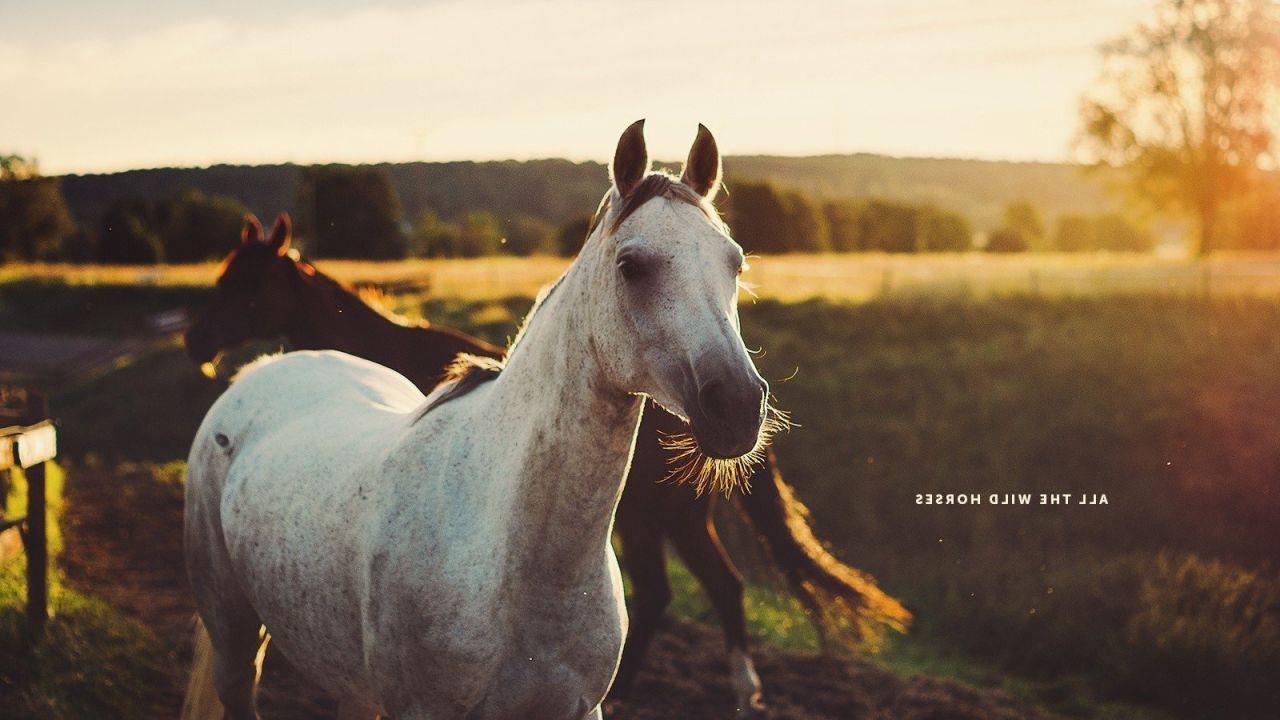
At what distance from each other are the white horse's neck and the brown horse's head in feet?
14.7

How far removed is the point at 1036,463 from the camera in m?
11.2

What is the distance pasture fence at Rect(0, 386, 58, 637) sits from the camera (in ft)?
17.1

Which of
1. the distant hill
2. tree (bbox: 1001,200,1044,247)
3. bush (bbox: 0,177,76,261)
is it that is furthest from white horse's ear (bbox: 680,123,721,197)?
the distant hill

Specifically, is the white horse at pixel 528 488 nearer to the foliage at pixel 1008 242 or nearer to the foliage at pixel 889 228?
the foliage at pixel 889 228

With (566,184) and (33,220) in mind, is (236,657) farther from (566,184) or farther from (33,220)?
(566,184)

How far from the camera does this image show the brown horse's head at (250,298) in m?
6.32

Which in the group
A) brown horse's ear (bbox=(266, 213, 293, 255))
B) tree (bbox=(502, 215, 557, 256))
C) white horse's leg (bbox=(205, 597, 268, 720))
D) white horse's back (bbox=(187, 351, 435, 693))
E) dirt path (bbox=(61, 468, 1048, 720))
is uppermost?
tree (bbox=(502, 215, 557, 256))

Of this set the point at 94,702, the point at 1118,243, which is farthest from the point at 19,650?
the point at 1118,243

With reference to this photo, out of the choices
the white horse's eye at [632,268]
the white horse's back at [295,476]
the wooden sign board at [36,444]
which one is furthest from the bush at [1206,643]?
the wooden sign board at [36,444]

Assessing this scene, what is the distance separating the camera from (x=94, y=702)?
465 centimetres

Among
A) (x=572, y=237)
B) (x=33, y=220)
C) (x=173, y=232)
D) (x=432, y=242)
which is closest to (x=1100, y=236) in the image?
(x=572, y=237)

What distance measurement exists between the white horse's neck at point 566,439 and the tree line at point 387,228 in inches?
1593

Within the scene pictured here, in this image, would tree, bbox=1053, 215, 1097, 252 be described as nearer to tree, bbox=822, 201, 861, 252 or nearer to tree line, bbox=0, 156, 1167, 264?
tree line, bbox=0, 156, 1167, 264

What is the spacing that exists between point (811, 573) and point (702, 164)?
3.83 metres
